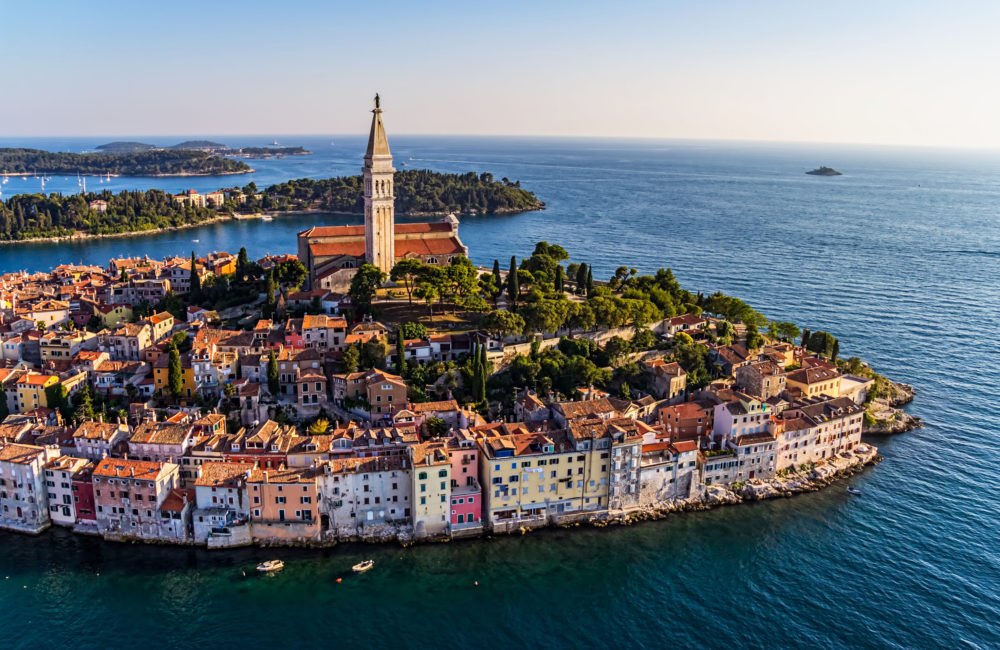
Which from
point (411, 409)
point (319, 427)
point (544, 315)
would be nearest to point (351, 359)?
point (319, 427)

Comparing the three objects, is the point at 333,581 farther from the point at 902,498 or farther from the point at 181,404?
the point at 902,498

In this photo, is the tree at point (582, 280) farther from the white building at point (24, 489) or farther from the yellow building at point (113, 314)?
the white building at point (24, 489)

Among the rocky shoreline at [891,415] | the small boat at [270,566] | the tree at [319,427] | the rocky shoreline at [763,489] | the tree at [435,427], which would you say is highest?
the tree at [435,427]

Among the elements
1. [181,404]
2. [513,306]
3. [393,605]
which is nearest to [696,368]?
[513,306]

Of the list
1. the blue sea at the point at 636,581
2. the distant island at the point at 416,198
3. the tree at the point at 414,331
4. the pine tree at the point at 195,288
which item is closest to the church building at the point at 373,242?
the pine tree at the point at 195,288

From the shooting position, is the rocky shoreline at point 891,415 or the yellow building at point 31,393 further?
the rocky shoreline at point 891,415

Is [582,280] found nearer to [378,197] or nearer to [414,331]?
[378,197]

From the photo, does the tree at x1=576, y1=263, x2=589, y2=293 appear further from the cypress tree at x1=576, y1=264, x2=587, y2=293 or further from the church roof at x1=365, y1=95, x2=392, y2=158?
the church roof at x1=365, y1=95, x2=392, y2=158
